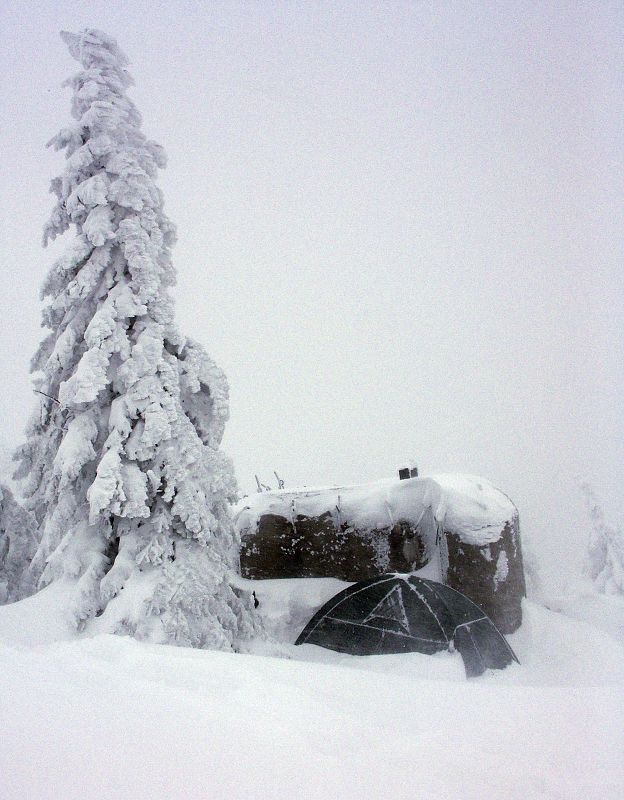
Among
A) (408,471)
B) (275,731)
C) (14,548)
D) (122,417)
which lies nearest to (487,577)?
(408,471)

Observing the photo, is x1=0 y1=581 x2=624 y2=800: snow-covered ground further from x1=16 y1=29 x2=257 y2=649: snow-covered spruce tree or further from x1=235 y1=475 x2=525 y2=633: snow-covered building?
x1=235 y1=475 x2=525 y2=633: snow-covered building

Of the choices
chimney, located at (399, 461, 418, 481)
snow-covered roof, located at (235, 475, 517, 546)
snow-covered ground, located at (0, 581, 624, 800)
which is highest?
snow-covered ground, located at (0, 581, 624, 800)

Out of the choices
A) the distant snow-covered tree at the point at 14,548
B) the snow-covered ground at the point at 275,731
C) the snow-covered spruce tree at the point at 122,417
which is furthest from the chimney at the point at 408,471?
the snow-covered ground at the point at 275,731

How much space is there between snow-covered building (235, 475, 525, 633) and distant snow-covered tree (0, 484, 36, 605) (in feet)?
21.3

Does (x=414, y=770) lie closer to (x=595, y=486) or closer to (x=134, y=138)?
(x=134, y=138)

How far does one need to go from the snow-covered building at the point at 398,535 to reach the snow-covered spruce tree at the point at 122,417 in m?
6.71

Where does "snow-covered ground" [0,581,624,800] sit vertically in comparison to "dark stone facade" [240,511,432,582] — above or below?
above

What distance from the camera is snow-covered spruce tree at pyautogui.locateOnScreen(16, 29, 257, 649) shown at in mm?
6953

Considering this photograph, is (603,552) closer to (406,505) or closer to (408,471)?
(408,471)

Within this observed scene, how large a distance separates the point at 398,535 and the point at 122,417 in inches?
387

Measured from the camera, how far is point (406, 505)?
46.5 ft

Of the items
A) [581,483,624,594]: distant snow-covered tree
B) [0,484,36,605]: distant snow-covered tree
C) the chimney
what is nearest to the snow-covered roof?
the chimney

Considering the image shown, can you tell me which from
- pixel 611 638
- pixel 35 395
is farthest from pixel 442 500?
pixel 35 395

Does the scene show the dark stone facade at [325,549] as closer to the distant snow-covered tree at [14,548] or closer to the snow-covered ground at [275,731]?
the distant snow-covered tree at [14,548]
